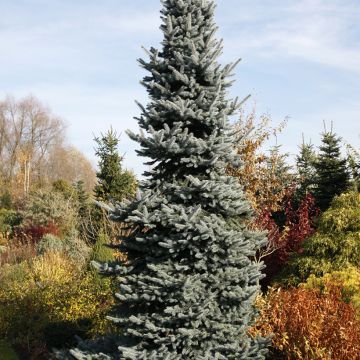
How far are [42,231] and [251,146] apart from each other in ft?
40.3

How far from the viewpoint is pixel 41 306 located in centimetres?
1016

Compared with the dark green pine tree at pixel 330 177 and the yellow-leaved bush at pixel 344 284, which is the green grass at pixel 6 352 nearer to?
the yellow-leaved bush at pixel 344 284

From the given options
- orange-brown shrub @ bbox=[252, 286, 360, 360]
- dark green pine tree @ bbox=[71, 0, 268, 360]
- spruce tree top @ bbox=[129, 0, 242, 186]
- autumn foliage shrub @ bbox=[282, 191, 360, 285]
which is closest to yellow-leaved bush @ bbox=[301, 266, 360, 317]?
orange-brown shrub @ bbox=[252, 286, 360, 360]

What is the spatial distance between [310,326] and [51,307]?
5917mm

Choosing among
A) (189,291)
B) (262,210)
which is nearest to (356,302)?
(189,291)

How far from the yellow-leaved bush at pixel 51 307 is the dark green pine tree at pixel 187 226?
3.21 meters

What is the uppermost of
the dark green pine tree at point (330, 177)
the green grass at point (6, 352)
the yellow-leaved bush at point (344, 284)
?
the dark green pine tree at point (330, 177)

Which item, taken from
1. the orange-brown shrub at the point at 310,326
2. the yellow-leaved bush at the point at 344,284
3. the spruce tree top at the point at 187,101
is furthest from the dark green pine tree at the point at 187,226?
the yellow-leaved bush at the point at 344,284

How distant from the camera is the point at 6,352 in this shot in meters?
9.36

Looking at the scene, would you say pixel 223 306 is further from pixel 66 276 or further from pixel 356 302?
pixel 66 276

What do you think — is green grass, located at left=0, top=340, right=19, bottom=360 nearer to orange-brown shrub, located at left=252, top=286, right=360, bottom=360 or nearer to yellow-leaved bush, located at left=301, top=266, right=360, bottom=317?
orange-brown shrub, located at left=252, top=286, right=360, bottom=360

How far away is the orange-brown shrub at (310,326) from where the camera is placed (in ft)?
18.8

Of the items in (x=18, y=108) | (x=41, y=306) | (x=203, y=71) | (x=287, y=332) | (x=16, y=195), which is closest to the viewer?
(x=203, y=71)

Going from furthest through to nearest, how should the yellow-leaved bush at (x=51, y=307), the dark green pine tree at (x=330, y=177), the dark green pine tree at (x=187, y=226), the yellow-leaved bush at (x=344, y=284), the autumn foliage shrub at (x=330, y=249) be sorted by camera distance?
the dark green pine tree at (x=330, y=177) → the autumn foliage shrub at (x=330, y=249) → the yellow-leaved bush at (x=51, y=307) → the yellow-leaved bush at (x=344, y=284) → the dark green pine tree at (x=187, y=226)
